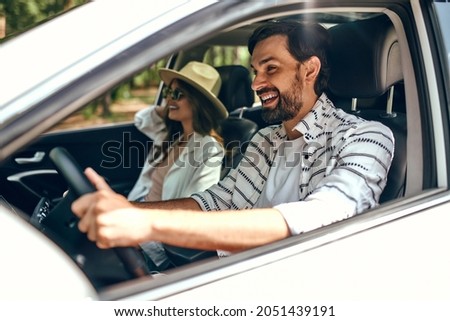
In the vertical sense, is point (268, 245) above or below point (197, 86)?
below

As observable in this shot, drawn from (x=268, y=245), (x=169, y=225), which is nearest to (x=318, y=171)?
(x=268, y=245)

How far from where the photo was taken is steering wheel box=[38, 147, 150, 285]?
1.65 meters

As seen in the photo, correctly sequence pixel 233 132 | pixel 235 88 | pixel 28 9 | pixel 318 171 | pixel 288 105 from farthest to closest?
pixel 28 9 < pixel 235 88 < pixel 233 132 < pixel 288 105 < pixel 318 171

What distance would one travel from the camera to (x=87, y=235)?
66.4 inches

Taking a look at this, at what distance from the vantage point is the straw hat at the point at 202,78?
3.50 metres

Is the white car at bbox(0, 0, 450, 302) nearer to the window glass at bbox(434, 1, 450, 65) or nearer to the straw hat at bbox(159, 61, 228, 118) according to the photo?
the window glass at bbox(434, 1, 450, 65)

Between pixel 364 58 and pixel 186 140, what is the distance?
141 centimetres

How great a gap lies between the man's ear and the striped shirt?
0.09m

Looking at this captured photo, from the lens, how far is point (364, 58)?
7.45 feet

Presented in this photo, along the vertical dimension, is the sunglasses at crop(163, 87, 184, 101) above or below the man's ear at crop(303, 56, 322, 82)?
above

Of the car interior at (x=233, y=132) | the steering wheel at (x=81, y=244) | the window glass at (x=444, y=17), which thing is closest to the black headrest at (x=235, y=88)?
the car interior at (x=233, y=132)

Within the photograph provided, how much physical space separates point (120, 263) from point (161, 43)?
0.56 meters

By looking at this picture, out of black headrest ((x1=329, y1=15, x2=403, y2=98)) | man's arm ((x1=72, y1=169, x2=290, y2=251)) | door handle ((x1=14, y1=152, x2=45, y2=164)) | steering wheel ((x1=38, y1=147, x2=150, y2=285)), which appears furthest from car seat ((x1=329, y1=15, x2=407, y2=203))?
door handle ((x1=14, y1=152, x2=45, y2=164))

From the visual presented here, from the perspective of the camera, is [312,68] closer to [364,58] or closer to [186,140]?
[364,58]
